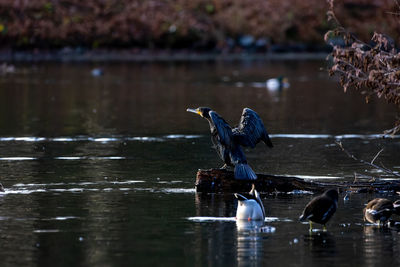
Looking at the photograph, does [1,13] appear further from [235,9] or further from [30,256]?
[30,256]

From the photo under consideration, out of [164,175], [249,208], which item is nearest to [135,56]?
[164,175]

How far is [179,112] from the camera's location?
1367 inches

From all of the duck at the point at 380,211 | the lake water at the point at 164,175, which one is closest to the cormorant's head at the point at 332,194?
the lake water at the point at 164,175

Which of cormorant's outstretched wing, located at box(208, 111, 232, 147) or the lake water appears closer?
the lake water

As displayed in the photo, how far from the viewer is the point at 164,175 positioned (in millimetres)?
20125

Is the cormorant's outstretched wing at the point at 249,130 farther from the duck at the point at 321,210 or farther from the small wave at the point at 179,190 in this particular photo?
the duck at the point at 321,210

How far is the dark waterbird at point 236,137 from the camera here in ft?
57.4

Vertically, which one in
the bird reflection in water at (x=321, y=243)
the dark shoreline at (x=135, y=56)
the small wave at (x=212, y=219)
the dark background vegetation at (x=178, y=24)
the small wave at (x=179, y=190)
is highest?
the dark background vegetation at (x=178, y=24)

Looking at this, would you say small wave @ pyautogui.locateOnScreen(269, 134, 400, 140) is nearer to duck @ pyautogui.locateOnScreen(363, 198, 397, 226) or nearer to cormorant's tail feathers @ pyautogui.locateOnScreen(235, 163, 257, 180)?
cormorant's tail feathers @ pyautogui.locateOnScreen(235, 163, 257, 180)

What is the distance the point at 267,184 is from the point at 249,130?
3.05 feet

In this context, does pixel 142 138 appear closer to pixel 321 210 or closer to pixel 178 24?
pixel 321 210

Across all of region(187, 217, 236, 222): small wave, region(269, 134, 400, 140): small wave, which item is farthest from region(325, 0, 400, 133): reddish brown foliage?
region(269, 134, 400, 140): small wave

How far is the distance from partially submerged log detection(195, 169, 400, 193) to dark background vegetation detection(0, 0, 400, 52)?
58.0m

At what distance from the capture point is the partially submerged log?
57.9 ft
